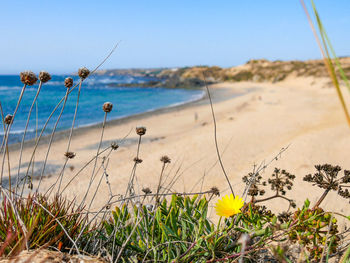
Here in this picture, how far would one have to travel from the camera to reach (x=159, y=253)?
1472 millimetres

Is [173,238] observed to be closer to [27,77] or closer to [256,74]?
[27,77]

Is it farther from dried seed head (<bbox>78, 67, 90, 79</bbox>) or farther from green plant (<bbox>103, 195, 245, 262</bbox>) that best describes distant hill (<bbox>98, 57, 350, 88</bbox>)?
green plant (<bbox>103, 195, 245, 262</bbox>)

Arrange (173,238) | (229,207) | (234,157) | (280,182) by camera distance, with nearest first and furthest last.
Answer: (229,207)
(173,238)
(280,182)
(234,157)

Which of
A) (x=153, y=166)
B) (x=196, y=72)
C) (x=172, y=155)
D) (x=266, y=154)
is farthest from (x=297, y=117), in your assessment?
(x=196, y=72)

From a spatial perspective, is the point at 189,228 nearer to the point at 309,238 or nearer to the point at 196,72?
the point at 309,238

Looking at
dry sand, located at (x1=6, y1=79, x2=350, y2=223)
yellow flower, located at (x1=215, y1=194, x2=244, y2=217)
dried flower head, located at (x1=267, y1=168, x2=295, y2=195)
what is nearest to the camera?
yellow flower, located at (x1=215, y1=194, x2=244, y2=217)

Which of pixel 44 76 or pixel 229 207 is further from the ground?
pixel 44 76

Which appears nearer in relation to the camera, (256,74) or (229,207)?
(229,207)

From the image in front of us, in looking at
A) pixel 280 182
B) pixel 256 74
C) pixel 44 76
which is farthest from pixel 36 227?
pixel 256 74

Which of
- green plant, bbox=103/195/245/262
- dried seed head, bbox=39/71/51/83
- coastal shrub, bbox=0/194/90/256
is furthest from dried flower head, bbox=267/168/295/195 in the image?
dried seed head, bbox=39/71/51/83

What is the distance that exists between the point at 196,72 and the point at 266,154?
172 feet

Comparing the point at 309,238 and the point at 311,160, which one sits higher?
the point at 309,238

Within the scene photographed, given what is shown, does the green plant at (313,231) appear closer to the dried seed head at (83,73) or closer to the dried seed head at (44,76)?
the dried seed head at (83,73)

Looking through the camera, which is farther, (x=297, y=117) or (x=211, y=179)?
(x=297, y=117)
